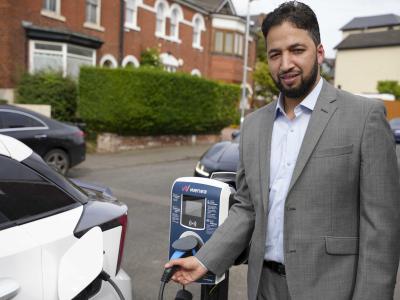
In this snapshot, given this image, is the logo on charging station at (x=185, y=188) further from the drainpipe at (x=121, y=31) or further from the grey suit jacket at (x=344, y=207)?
the drainpipe at (x=121, y=31)

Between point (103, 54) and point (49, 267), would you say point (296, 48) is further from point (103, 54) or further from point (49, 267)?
point (103, 54)

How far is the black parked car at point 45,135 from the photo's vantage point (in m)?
9.23

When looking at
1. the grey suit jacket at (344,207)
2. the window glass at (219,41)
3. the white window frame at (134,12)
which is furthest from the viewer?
the window glass at (219,41)

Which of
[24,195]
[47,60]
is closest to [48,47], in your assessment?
[47,60]

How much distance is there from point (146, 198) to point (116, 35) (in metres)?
14.7

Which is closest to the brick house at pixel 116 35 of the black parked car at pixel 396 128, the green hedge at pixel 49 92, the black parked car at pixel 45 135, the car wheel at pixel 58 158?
the green hedge at pixel 49 92

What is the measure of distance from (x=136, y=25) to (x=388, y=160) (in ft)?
74.3

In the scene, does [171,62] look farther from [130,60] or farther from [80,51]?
[80,51]

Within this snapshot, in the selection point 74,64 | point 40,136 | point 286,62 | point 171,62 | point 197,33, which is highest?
point 197,33

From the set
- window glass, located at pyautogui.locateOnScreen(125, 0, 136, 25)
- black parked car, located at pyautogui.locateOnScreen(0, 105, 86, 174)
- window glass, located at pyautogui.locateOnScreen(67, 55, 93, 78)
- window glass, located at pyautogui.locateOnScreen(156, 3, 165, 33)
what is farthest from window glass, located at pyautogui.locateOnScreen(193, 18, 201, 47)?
black parked car, located at pyautogui.locateOnScreen(0, 105, 86, 174)

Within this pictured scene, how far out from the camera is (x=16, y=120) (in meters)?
9.37

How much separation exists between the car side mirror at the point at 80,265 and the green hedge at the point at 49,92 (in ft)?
47.3

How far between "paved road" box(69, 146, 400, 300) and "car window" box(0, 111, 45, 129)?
185 centimetres

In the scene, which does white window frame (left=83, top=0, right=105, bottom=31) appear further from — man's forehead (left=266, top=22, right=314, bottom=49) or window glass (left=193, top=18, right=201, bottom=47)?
man's forehead (left=266, top=22, right=314, bottom=49)
